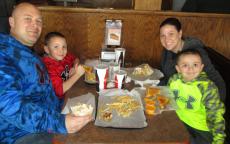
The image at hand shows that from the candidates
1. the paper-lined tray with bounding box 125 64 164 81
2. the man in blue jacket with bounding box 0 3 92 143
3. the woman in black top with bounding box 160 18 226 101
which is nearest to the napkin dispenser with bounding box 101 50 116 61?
the paper-lined tray with bounding box 125 64 164 81

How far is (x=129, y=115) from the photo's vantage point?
134 centimetres

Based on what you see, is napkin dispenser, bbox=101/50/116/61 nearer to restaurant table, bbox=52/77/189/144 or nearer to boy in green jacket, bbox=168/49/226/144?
boy in green jacket, bbox=168/49/226/144

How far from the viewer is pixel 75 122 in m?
1.24

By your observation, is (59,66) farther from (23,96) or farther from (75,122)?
(75,122)

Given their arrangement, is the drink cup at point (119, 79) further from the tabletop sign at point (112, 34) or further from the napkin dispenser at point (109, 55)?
the tabletop sign at point (112, 34)


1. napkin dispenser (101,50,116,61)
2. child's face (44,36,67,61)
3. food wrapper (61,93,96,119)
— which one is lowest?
food wrapper (61,93,96,119)

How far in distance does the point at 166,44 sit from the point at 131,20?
679 millimetres

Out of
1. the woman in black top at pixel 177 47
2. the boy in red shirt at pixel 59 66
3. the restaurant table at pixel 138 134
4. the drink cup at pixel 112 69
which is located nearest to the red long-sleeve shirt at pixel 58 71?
the boy in red shirt at pixel 59 66

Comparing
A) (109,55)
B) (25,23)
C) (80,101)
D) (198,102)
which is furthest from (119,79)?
(25,23)

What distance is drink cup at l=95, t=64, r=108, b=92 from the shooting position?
161 centimetres

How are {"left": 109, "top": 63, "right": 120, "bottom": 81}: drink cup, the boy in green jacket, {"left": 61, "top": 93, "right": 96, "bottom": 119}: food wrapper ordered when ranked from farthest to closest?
{"left": 109, "top": 63, "right": 120, "bottom": 81}: drink cup
the boy in green jacket
{"left": 61, "top": 93, "right": 96, "bottom": 119}: food wrapper

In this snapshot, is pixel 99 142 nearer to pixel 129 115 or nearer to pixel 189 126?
pixel 129 115

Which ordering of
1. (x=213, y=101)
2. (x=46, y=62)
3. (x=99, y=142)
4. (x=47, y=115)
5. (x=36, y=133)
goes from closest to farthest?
(x=99, y=142) < (x=47, y=115) < (x=36, y=133) < (x=213, y=101) < (x=46, y=62)

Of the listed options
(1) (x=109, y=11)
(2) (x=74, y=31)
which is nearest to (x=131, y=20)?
(1) (x=109, y=11)
